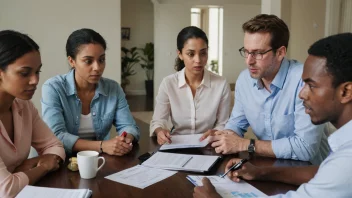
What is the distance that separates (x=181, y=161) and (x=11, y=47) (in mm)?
806

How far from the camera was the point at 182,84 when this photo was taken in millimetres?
2264

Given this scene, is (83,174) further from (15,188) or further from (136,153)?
(136,153)

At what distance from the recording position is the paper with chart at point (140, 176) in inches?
48.9

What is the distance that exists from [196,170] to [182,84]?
0.98 meters

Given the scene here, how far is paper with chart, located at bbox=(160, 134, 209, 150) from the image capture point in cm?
170

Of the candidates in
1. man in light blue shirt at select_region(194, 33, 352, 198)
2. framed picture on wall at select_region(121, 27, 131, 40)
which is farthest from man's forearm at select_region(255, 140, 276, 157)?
framed picture on wall at select_region(121, 27, 131, 40)

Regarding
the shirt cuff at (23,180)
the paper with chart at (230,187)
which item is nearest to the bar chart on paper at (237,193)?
the paper with chart at (230,187)

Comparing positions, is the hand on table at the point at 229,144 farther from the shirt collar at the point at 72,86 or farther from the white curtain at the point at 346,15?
the white curtain at the point at 346,15

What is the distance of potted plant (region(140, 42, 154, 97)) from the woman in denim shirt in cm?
736

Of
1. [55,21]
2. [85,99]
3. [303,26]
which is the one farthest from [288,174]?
[303,26]

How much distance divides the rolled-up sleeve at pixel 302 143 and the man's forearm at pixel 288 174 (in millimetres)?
248

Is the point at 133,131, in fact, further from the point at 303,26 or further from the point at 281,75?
the point at 303,26

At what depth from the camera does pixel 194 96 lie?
2279 millimetres

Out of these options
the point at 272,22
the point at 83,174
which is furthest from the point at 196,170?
the point at 272,22
